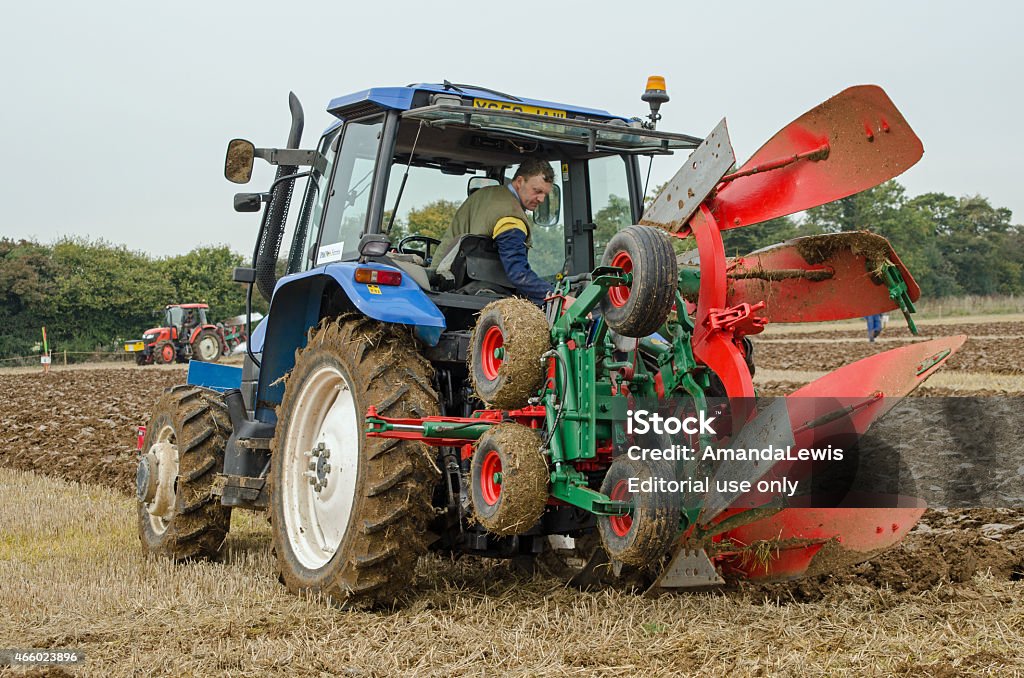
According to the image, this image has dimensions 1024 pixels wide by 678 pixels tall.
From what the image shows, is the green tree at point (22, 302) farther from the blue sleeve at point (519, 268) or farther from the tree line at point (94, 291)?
the blue sleeve at point (519, 268)

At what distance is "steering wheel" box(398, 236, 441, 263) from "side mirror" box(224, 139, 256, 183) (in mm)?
979

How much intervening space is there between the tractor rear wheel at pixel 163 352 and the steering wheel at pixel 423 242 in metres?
32.3

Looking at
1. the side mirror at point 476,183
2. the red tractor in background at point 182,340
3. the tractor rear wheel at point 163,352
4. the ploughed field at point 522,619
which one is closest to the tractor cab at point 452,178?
the side mirror at point 476,183

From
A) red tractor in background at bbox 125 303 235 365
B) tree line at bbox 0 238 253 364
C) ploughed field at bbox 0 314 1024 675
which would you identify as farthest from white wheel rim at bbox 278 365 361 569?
tree line at bbox 0 238 253 364

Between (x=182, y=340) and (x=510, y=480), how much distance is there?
34.7 meters

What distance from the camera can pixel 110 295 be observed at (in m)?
51.8

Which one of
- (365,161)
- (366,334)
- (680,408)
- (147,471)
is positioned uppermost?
(365,161)

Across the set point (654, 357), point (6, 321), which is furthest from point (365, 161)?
point (6, 321)

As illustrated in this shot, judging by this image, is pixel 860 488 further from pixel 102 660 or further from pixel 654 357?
pixel 102 660

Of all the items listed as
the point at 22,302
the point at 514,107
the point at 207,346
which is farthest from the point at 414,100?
the point at 22,302

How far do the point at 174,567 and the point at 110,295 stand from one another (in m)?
49.0

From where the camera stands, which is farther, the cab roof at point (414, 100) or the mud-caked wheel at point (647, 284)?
the cab roof at point (414, 100)

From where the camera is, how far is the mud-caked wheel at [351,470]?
15.3ft

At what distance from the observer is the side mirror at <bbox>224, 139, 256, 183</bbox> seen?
5945 mm
